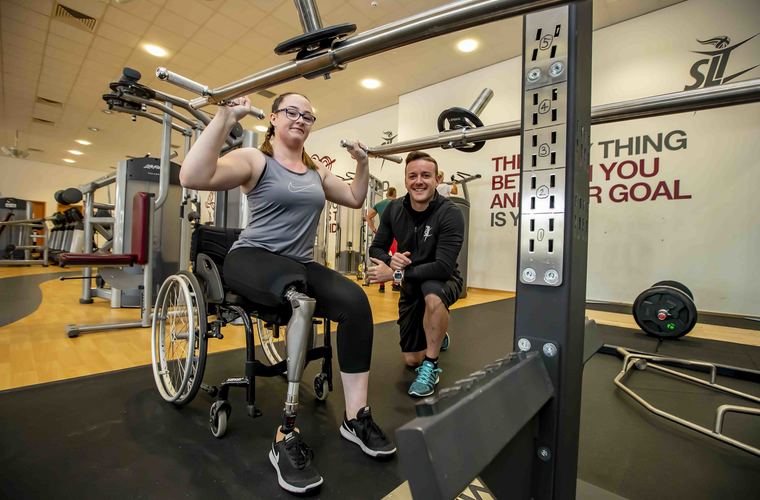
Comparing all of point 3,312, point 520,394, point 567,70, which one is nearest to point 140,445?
point 520,394

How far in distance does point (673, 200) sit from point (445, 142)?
12.7 ft

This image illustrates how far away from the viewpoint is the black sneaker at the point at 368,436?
1.06m

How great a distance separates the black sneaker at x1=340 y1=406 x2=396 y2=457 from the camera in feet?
3.47

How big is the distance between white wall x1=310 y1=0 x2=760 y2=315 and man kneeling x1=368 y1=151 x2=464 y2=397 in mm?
3059

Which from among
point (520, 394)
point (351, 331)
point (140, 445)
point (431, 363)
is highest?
point (520, 394)

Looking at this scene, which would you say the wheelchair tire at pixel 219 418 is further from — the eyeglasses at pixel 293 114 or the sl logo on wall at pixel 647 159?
the sl logo on wall at pixel 647 159

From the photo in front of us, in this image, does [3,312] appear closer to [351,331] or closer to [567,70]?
[351,331]

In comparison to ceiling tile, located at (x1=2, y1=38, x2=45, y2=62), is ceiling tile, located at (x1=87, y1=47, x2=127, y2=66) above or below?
above

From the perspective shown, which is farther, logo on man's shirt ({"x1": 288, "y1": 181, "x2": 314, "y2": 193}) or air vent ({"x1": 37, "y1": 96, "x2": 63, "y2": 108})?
air vent ({"x1": 37, "y1": 96, "x2": 63, "y2": 108})

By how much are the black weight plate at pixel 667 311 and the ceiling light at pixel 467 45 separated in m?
3.65

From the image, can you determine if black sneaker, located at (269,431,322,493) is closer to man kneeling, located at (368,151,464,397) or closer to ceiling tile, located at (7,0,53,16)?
man kneeling, located at (368,151,464,397)

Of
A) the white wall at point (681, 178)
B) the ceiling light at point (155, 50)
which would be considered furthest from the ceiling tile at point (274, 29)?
the white wall at point (681, 178)

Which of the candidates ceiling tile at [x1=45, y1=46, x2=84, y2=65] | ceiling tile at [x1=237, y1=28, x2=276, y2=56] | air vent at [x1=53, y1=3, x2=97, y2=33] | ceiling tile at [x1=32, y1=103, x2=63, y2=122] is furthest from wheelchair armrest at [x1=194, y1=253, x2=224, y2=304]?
ceiling tile at [x1=32, y1=103, x2=63, y2=122]

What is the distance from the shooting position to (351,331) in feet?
3.70
